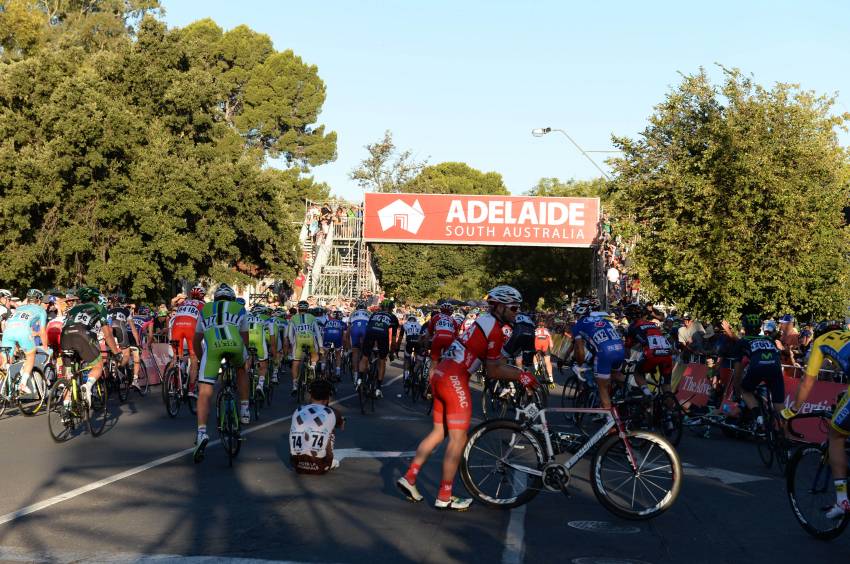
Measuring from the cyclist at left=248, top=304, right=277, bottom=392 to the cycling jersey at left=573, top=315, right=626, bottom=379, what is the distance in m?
4.50

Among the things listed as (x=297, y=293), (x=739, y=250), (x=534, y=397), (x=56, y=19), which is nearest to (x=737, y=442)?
(x=534, y=397)

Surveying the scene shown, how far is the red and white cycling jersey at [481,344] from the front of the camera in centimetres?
Result: 880

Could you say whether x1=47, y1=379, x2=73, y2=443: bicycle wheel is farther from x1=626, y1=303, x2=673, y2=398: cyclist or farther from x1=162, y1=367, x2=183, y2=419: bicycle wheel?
x1=626, y1=303, x2=673, y2=398: cyclist

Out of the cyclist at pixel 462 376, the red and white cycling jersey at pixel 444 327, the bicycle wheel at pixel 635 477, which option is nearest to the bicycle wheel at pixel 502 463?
the cyclist at pixel 462 376

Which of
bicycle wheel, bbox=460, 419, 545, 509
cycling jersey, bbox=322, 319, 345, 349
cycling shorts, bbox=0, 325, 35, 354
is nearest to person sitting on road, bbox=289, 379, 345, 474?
bicycle wheel, bbox=460, 419, 545, 509

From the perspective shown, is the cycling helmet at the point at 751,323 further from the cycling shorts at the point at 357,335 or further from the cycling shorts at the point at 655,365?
the cycling shorts at the point at 357,335

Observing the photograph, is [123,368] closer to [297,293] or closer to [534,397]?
[534,397]

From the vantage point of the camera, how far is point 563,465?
347 inches

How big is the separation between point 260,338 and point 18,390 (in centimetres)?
406

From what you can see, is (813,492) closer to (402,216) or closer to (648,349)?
(648,349)

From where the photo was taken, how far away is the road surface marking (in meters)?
11.6

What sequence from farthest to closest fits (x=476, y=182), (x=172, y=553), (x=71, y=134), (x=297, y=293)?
(x=476, y=182)
(x=297, y=293)
(x=71, y=134)
(x=172, y=553)

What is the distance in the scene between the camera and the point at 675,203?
30.4 metres

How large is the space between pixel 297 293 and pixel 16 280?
60.9 feet
